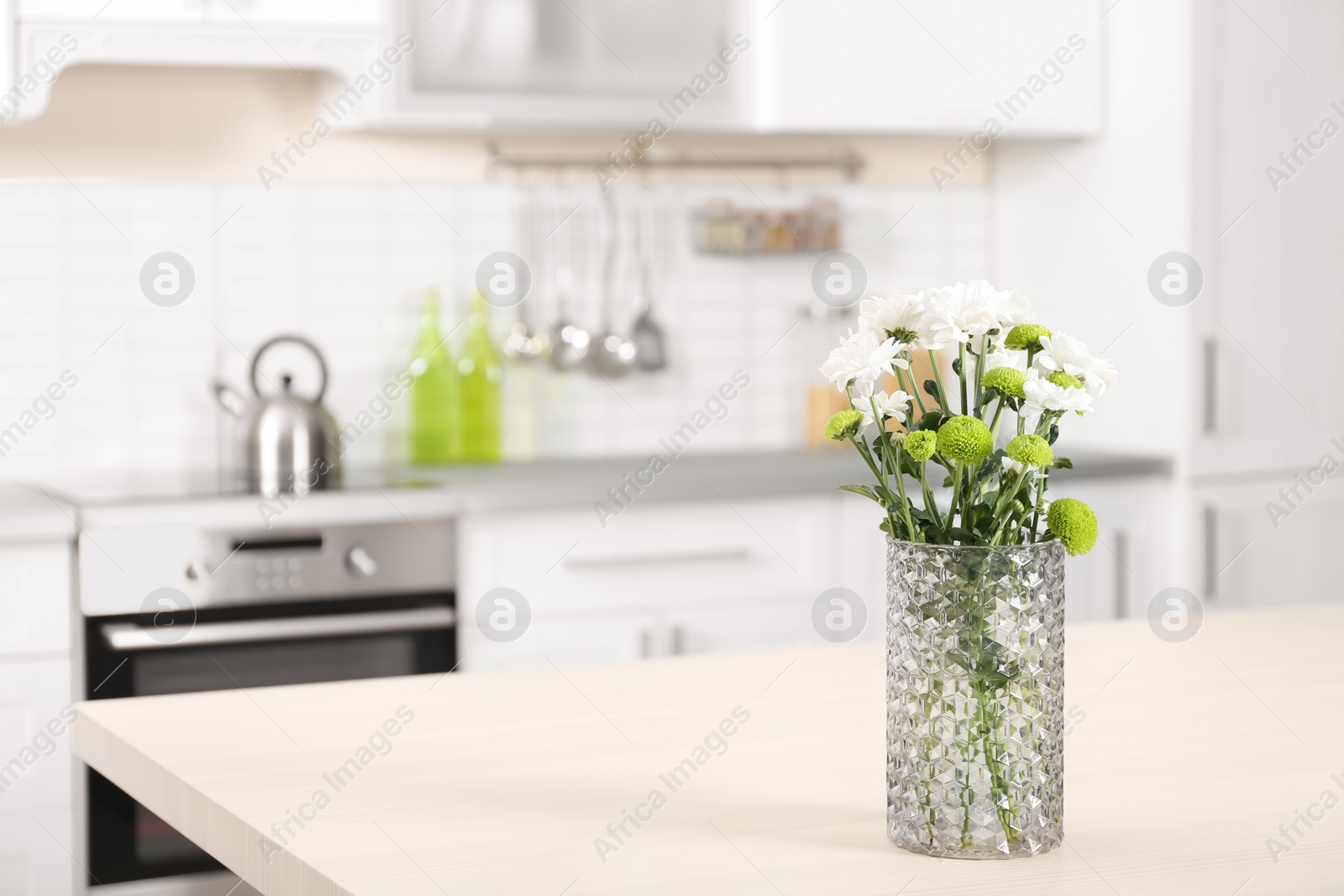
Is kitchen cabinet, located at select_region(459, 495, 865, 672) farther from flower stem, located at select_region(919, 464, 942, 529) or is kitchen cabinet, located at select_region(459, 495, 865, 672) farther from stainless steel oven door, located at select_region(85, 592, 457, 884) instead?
→ flower stem, located at select_region(919, 464, 942, 529)

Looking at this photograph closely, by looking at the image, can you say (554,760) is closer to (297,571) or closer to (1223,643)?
(1223,643)

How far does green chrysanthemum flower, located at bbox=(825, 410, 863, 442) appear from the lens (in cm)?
92

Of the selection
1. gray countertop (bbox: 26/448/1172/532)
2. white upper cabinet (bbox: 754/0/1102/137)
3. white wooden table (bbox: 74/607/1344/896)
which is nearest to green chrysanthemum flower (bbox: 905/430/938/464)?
white wooden table (bbox: 74/607/1344/896)

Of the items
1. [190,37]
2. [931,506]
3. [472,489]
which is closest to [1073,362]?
[931,506]

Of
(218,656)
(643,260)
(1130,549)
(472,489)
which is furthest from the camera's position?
(643,260)

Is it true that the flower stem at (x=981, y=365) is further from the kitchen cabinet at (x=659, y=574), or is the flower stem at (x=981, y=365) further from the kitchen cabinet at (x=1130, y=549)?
the kitchen cabinet at (x=1130, y=549)

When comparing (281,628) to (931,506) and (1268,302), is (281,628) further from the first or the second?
(1268,302)

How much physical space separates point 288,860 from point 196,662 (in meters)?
1.66

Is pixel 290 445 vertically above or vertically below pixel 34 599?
above

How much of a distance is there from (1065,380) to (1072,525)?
82 millimetres

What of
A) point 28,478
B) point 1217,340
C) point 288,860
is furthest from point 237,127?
point 288,860

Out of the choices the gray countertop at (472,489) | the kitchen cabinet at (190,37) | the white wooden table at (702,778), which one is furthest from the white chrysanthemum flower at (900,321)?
the kitchen cabinet at (190,37)

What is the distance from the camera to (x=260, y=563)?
2.47m

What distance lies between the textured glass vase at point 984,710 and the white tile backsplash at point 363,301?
230 cm
